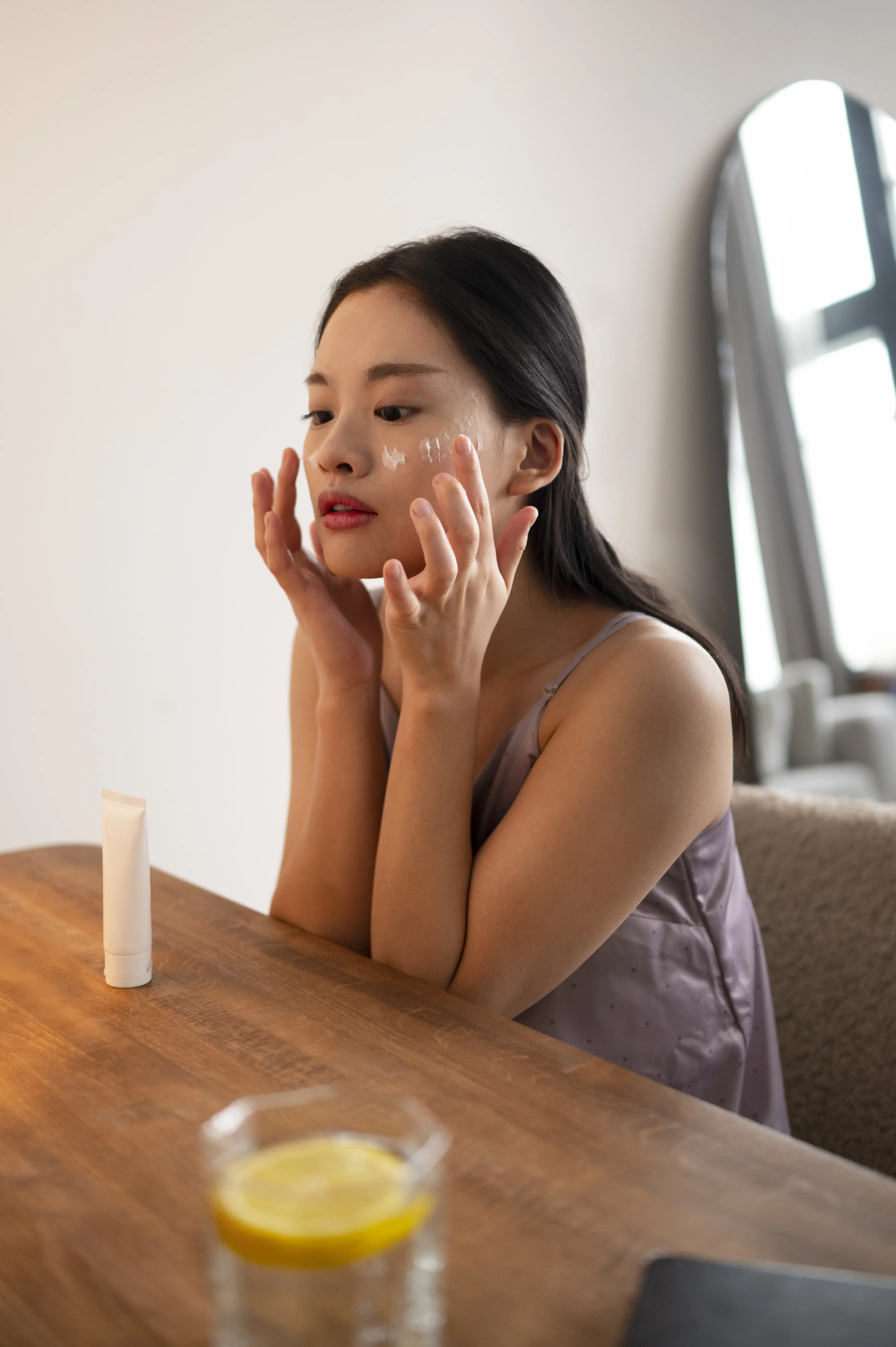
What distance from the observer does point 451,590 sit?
86 cm

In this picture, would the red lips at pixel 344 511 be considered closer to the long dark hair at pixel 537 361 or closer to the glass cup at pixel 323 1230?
the long dark hair at pixel 537 361

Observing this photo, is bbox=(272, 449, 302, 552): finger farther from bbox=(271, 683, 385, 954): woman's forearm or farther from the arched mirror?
the arched mirror

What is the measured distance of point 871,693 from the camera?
2367 millimetres

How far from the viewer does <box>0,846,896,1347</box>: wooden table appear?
16.6 inches

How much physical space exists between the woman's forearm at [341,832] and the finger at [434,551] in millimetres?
211

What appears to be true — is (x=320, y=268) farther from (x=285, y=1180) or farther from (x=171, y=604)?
(x=285, y=1180)

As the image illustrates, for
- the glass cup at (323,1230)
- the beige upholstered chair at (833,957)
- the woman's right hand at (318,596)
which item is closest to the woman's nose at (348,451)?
the woman's right hand at (318,596)

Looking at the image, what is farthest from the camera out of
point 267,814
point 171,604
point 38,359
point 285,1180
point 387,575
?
point 267,814

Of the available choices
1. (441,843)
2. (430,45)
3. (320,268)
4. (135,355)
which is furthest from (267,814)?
(430,45)

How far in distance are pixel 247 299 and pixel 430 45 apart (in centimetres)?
64

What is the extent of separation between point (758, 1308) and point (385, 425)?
710mm

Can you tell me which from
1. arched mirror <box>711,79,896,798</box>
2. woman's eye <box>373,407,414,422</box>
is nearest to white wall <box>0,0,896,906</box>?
arched mirror <box>711,79,896,798</box>

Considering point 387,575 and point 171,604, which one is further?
point 171,604

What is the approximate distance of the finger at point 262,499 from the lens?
3.65 ft
